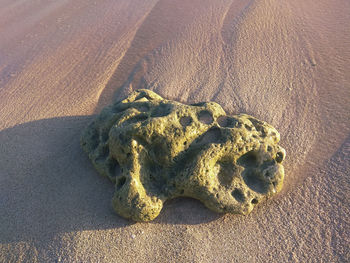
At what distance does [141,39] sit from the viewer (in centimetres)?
457

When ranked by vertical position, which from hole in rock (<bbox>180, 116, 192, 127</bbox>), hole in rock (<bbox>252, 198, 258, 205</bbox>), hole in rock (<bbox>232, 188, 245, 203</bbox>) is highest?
hole in rock (<bbox>180, 116, 192, 127</bbox>)

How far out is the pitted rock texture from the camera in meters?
2.29

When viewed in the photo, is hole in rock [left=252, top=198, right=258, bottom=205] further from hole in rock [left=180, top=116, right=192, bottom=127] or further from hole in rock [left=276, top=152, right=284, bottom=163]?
hole in rock [left=180, top=116, right=192, bottom=127]

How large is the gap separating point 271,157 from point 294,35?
239 centimetres

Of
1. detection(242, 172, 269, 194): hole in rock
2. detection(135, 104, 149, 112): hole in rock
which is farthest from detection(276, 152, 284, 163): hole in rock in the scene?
detection(135, 104, 149, 112): hole in rock

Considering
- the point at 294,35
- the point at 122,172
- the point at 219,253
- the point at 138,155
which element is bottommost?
the point at 219,253

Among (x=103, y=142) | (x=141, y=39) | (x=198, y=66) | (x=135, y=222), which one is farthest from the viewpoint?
(x=141, y=39)

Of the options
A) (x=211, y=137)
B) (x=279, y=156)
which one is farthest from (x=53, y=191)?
Result: (x=279, y=156)

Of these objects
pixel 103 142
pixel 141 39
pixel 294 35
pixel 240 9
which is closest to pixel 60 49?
pixel 141 39

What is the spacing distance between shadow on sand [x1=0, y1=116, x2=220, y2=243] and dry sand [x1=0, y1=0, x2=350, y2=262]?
0.01 m

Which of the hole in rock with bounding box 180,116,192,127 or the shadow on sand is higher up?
the hole in rock with bounding box 180,116,192,127

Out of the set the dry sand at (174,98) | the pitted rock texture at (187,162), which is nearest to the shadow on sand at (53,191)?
the dry sand at (174,98)

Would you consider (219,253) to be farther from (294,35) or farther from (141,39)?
(141,39)

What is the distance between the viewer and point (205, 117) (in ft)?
8.63
